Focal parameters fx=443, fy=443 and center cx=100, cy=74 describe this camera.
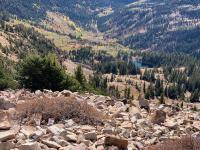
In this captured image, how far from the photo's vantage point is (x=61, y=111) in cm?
2277

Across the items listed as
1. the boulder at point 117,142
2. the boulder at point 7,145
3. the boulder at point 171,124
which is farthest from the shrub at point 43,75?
the boulder at point 7,145

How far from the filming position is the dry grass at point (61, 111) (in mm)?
22500

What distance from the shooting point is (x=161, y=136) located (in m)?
21.4

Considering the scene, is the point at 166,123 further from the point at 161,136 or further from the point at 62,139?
the point at 62,139

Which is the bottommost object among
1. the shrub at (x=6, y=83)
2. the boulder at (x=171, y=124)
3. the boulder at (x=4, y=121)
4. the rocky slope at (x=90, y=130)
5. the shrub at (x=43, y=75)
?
the shrub at (x=6, y=83)

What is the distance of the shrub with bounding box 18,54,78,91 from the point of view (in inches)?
2386

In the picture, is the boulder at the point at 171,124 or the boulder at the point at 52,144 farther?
Answer: the boulder at the point at 171,124

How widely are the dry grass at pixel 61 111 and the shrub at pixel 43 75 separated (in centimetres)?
3426

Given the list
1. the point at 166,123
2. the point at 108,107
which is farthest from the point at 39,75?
the point at 166,123

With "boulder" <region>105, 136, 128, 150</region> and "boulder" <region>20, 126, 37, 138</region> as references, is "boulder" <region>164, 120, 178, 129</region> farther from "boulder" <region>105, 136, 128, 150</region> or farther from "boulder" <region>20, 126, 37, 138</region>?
"boulder" <region>20, 126, 37, 138</region>

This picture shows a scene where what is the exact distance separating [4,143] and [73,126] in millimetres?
5247

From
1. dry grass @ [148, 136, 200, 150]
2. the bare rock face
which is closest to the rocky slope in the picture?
the bare rock face

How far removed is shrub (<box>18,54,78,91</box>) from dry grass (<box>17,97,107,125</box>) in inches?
1349

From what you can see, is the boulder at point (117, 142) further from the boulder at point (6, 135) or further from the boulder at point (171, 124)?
the boulder at point (171, 124)
